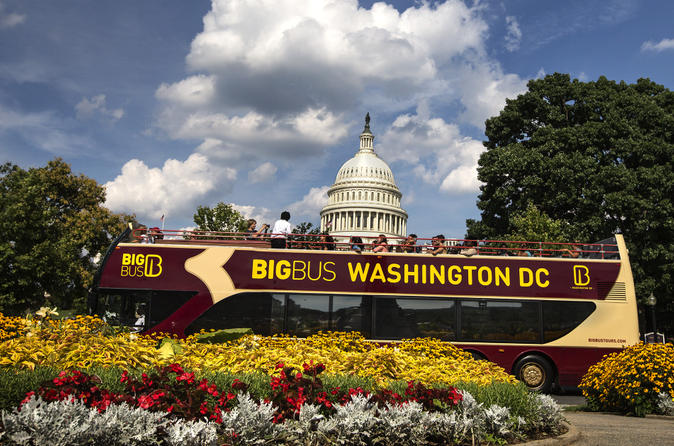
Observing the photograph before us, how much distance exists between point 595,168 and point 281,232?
78.7 ft

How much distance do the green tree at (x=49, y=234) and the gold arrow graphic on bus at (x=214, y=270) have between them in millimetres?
21179

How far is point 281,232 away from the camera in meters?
14.0

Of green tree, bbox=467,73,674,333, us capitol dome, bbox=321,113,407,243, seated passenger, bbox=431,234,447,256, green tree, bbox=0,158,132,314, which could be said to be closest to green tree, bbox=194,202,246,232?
green tree, bbox=0,158,132,314

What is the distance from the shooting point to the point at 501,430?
6.43 m

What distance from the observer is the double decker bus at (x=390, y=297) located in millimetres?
13133

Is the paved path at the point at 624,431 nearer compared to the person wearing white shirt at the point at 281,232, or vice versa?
the paved path at the point at 624,431

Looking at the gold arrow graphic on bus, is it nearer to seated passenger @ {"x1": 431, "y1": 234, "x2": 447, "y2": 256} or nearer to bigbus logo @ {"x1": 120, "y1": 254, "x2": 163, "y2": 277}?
bigbus logo @ {"x1": 120, "y1": 254, "x2": 163, "y2": 277}

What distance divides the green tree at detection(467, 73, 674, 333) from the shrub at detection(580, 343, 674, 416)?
20.4m

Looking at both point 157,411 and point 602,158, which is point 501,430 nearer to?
point 157,411

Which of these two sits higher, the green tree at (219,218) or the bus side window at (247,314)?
the green tree at (219,218)

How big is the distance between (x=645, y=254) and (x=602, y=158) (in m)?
6.25

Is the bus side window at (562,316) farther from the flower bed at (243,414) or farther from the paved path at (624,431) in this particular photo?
the flower bed at (243,414)

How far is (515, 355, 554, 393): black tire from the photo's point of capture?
533 inches

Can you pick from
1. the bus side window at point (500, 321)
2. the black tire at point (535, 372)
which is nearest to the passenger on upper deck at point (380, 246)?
the bus side window at point (500, 321)
